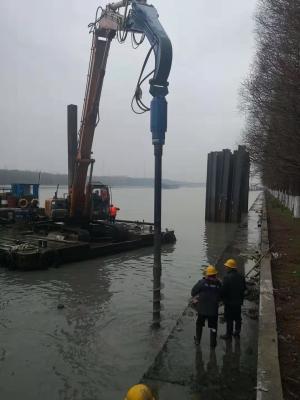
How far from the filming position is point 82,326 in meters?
8.78

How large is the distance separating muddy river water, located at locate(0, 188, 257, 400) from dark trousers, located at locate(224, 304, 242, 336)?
53.7 inches

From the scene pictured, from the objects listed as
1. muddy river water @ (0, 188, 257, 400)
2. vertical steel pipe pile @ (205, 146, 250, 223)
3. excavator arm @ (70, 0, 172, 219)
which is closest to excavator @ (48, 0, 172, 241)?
excavator arm @ (70, 0, 172, 219)

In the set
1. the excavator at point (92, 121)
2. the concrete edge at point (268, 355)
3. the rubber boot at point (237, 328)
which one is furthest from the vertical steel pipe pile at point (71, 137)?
the rubber boot at point (237, 328)

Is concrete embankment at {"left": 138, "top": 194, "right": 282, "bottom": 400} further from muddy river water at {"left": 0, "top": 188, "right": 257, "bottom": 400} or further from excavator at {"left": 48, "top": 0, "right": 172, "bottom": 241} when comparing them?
excavator at {"left": 48, "top": 0, "right": 172, "bottom": 241}

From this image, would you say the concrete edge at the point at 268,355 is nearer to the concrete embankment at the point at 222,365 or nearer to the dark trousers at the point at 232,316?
the concrete embankment at the point at 222,365

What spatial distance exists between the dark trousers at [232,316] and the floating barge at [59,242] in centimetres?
830

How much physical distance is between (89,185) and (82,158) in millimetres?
1337

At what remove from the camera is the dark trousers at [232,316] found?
729 centimetres

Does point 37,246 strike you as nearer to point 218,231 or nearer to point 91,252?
point 91,252

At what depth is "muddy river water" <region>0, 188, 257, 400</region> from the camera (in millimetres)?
6379

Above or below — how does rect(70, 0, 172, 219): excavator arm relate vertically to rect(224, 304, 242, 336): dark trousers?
above

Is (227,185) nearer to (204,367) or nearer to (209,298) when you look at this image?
(209,298)

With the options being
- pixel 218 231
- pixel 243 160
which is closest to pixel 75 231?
pixel 218 231

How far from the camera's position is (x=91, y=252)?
1622 cm
